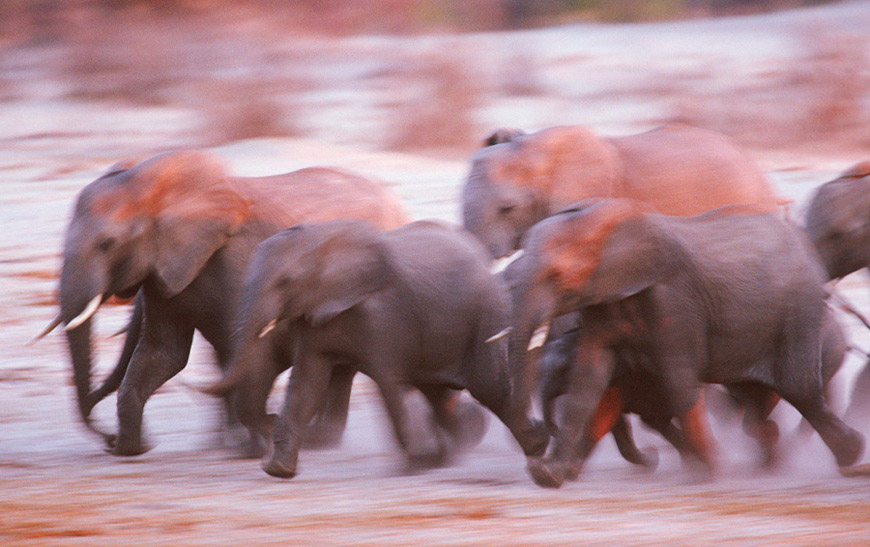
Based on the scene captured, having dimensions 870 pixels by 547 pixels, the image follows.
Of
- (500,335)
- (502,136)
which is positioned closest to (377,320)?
(500,335)

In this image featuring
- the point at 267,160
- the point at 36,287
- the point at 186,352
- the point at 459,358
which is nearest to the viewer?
the point at 459,358

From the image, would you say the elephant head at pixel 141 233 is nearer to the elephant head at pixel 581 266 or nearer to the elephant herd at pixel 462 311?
the elephant herd at pixel 462 311

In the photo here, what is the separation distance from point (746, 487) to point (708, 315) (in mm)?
559

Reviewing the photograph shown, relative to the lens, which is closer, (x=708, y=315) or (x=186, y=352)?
(x=708, y=315)

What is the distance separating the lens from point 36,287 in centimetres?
802

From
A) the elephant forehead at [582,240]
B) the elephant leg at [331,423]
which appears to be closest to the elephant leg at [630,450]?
the elephant forehead at [582,240]

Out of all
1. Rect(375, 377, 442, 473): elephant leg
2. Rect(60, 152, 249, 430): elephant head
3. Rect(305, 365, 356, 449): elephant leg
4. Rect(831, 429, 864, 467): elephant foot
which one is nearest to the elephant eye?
Rect(60, 152, 249, 430): elephant head

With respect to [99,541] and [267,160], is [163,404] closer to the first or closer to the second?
[99,541]

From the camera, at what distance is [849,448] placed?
459cm

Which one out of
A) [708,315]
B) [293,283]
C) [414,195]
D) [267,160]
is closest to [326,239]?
[293,283]

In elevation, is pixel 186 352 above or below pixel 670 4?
above

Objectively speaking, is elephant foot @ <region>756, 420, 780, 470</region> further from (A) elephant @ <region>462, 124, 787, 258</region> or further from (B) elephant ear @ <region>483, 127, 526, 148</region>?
(B) elephant ear @ <region>483, 127, 526, 148</region>

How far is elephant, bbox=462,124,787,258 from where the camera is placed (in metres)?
5.68

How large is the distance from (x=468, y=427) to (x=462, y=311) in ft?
1.91
